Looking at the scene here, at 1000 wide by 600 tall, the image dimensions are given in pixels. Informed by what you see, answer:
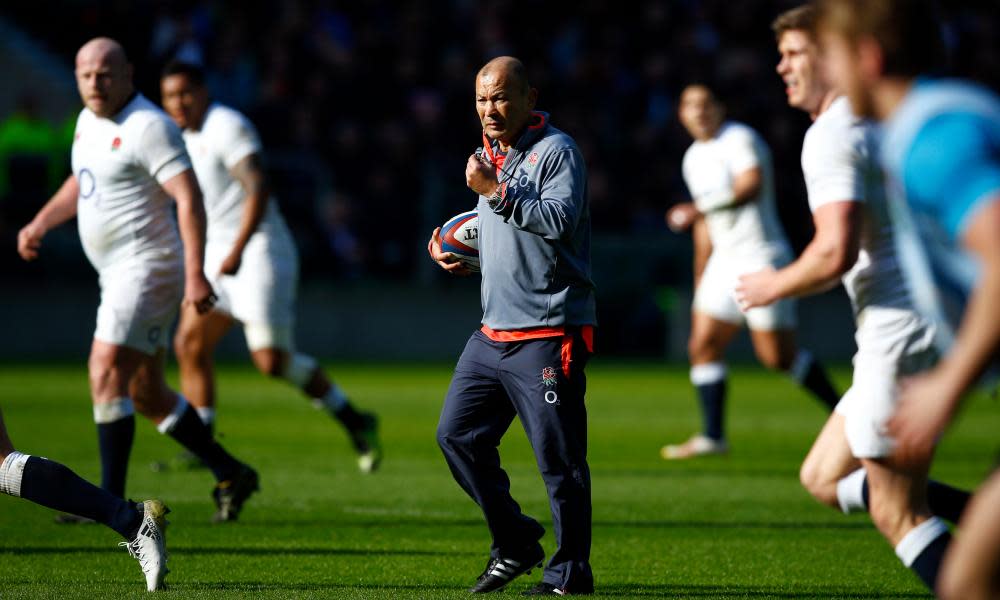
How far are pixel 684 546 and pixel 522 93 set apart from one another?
2.67 meters

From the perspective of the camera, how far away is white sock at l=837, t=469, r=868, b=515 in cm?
508

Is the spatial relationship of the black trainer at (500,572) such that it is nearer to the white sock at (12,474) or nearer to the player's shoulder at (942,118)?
the white sock at (12,474)

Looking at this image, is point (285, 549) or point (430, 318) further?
point (430, 318)

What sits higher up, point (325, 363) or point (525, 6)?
point (525, 6)

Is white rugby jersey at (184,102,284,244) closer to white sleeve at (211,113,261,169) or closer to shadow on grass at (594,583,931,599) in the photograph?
white sleeve at (211,113,261,169)

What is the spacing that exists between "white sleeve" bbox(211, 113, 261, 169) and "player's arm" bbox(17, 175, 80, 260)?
197cm

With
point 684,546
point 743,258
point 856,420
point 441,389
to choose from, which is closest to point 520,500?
point 684,546

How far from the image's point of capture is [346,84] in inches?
912

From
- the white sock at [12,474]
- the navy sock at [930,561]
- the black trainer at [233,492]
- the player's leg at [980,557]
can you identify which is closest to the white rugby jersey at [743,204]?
the black trainer at [233,492]

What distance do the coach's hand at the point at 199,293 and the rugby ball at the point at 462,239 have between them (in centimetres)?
156

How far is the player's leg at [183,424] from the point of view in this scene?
7707mm

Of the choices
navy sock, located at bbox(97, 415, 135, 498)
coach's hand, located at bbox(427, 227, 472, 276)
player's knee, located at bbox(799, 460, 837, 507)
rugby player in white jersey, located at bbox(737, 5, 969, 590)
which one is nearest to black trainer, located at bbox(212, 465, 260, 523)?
navy sock, located at bbox(97, 415, 135, 498)

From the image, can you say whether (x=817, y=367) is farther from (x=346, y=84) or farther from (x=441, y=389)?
(x=346, y=84)

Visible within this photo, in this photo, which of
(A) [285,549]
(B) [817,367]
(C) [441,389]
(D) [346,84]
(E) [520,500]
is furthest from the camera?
(D) [346,84]
